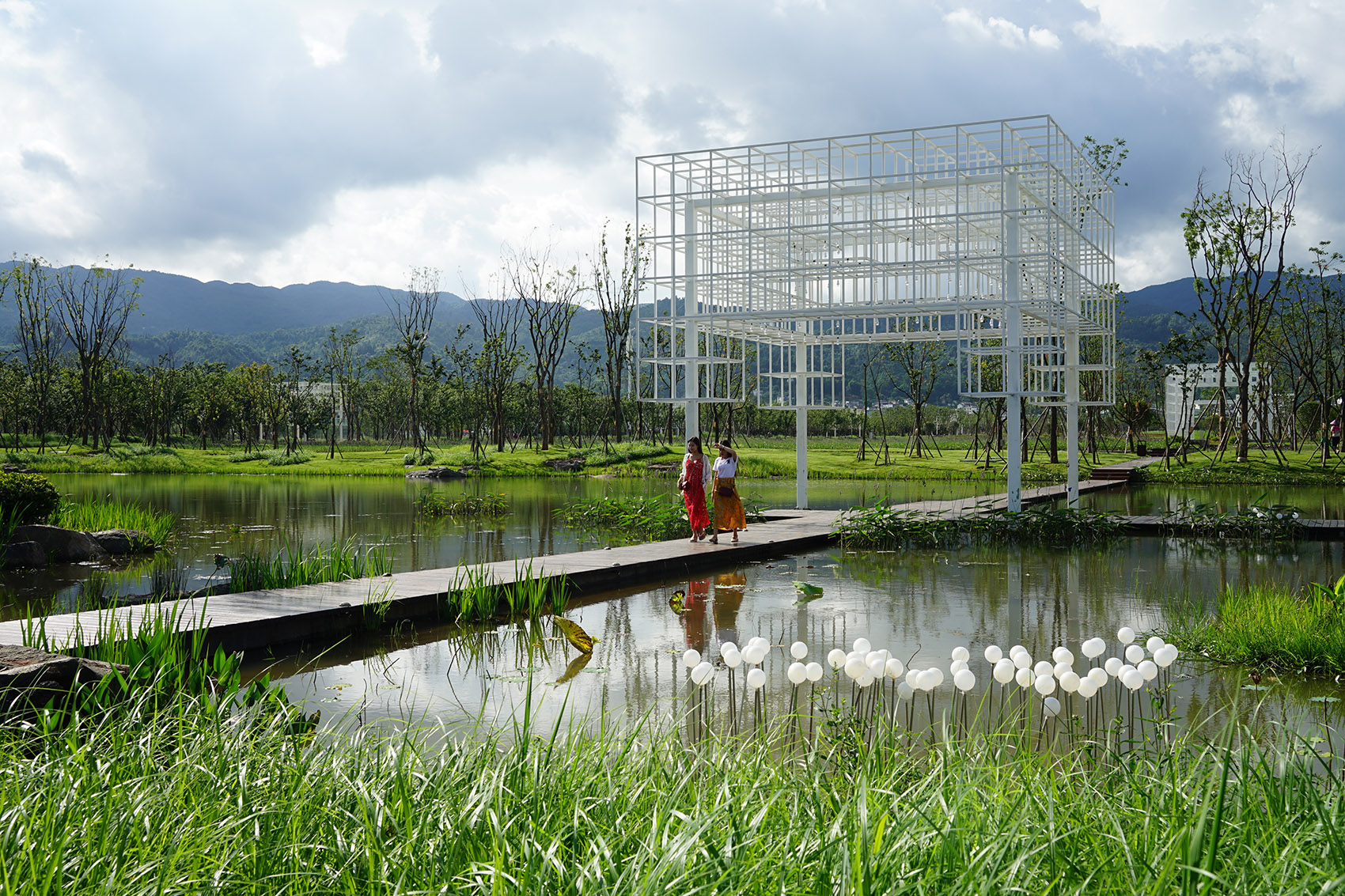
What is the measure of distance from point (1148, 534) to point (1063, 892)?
48.3 ft

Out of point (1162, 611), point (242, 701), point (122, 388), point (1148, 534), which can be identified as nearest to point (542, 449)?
point (122, 388)

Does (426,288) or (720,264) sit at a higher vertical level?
(426,288)

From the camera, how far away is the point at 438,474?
3697 cm

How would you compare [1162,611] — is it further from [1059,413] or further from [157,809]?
[1059,413]

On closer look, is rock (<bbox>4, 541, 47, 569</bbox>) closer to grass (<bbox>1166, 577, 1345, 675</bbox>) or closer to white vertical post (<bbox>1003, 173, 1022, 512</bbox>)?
grass (<bbox>1166, 577, 1345, 675</bbox>)

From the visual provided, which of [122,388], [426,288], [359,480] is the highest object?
[426,288]

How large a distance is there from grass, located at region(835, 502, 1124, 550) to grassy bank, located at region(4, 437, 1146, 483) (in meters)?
15.1

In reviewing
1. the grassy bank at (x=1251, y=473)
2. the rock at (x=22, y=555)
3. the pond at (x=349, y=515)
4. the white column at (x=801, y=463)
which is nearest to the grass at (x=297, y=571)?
the pond at (x=349, y=515)

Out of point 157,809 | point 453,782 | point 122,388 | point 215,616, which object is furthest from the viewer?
point 122,388

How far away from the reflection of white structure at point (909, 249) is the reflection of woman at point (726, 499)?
7.05ft

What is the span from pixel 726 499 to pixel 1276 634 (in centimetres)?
773

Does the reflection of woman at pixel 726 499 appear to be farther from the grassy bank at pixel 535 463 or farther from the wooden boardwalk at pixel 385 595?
the grassy bank at pixel 535 463

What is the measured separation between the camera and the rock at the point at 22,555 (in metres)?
13.0

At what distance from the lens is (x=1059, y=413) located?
38062 millimetres
